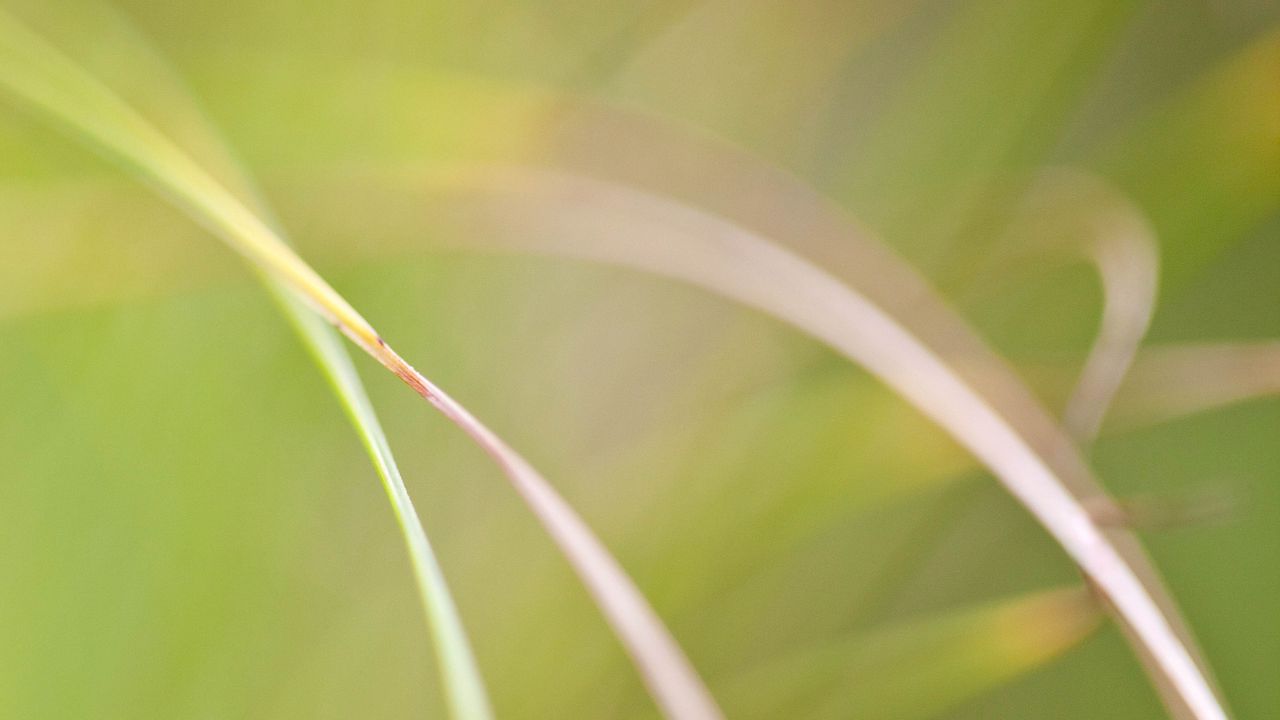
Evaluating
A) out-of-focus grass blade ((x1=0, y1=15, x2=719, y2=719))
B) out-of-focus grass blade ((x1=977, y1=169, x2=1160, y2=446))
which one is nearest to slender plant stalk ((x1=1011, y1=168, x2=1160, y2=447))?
out-of-focus grass blade ((x1=977, y1=169, x2=1160, y2=446))

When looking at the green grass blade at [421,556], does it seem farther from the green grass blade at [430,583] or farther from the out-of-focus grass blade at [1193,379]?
the out-of-focus grass blade at [1193,379]

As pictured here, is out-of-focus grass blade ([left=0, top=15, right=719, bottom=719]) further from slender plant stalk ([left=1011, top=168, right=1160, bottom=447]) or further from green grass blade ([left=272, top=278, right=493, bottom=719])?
slender plant stalk ([left=1011, top=168, right=1160, bottom=447])

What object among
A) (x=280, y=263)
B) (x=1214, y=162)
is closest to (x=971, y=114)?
(x=1214, y=162)

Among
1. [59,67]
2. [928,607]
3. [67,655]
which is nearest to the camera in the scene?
[59,67]

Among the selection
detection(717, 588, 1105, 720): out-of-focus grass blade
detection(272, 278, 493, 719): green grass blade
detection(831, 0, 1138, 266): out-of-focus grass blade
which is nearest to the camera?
detection(272, 278, 493, 719): green grass blade

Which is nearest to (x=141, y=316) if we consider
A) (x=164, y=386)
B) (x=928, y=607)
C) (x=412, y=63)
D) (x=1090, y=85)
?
(x=164, y=386)

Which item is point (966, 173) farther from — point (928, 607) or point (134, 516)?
point (134, 516)
